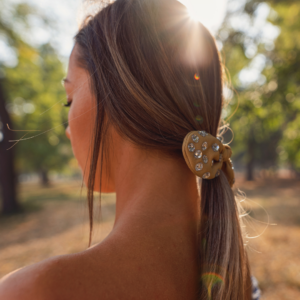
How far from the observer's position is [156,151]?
109 centimetres

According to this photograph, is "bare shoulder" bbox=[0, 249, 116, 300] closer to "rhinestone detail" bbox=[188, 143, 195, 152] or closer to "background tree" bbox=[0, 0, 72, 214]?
"rhinestone detail" bbox=[188, 143, 195, 152]

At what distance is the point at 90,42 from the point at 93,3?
0.51 metres

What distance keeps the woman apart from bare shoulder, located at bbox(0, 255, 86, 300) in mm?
89

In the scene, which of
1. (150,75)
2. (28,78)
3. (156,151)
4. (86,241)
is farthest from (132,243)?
(28,78)

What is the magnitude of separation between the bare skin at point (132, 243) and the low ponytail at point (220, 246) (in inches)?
1.7

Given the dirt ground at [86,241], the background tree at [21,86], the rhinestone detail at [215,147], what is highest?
the background tree at [21,86]

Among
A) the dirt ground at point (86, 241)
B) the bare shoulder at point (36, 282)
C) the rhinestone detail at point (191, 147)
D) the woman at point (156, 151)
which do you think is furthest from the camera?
the dirt ground at point (86, 241)

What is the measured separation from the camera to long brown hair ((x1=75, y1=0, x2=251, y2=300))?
1037 millimetres

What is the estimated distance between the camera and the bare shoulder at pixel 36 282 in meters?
0.68

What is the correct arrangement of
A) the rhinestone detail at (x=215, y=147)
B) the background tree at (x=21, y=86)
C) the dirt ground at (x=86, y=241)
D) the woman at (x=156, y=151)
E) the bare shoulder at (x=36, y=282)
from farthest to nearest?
the background tree at (x=21, y=86) → the dirt ground at (x=86, y=241) → the rhinestone detail at (x=215, y=147) → the woman at (x=156, y=151) → the bare shoulder at (x=36, y=282)

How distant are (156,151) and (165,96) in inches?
9.9

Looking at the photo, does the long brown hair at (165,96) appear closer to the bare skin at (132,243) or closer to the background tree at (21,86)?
the bare skin at (132,243)

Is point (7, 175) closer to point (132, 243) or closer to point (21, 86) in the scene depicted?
point (21, 86)

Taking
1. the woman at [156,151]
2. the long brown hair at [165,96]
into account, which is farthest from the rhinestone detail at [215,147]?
the long brown hair at [165,96]
